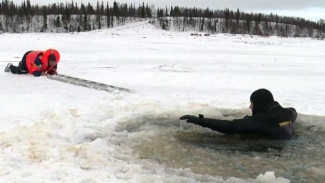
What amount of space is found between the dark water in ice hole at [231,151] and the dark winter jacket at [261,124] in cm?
11

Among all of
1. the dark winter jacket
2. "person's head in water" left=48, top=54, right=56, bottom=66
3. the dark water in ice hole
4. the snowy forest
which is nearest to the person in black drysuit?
the dark winter jacket

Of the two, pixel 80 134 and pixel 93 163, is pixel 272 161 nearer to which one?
pixel 93 163

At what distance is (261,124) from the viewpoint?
211 inches

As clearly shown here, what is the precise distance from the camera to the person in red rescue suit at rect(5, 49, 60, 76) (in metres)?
10.6

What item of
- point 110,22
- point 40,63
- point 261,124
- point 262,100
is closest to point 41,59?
point 40,63

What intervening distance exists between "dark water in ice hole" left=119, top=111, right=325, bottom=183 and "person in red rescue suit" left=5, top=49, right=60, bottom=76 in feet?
17.4

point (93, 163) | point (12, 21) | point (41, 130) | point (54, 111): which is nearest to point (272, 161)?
point (93, 163)

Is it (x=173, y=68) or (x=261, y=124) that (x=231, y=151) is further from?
(x=173, y=68)

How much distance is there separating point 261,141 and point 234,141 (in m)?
0.37

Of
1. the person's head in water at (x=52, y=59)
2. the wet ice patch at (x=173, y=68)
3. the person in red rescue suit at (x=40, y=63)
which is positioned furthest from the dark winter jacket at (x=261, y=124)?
the wet ice patch at (x=173, y=68)

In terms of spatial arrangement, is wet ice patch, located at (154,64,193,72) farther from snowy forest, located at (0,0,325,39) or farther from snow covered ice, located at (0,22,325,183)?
snowy forest, located at (0,0,325,39)

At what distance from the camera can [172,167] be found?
4.24 metres

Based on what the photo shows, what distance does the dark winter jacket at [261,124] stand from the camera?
5.36m

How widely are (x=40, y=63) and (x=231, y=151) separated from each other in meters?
7.30
